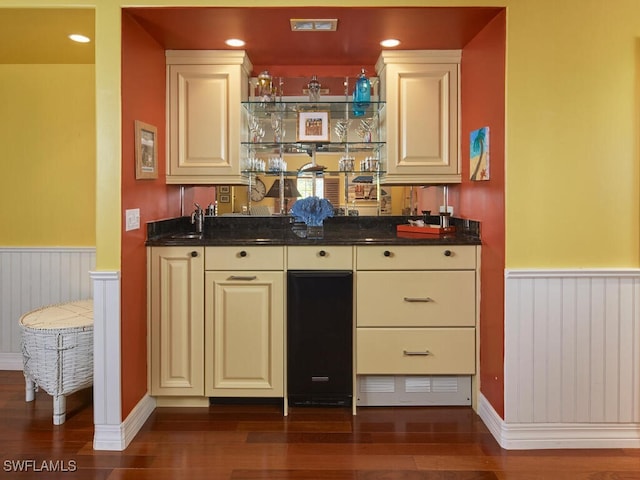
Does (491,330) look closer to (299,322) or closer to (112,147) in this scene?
(299,322)

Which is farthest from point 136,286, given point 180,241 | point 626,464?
point 626,464

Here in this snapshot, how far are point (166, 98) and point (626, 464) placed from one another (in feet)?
10.2

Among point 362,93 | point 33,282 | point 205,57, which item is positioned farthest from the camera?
point 33,282

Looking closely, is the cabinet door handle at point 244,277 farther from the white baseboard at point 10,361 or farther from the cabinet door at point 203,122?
the white baseboard at point 10,361

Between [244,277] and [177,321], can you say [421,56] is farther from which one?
[177,321]

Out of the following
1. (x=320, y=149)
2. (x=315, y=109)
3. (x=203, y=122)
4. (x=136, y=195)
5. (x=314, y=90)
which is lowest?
(x=136, y=195)

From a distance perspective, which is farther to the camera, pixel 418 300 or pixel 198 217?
pixel 198 217

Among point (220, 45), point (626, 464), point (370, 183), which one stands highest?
point (220, 45)

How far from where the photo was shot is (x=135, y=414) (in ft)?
9.32

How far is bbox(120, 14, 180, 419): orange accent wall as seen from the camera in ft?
8.88

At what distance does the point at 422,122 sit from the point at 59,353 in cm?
247

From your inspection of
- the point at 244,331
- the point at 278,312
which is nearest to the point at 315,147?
the point at 278,312

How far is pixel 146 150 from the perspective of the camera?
9.78ft

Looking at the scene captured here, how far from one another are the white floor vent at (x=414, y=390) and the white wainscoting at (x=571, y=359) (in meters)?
0.48
